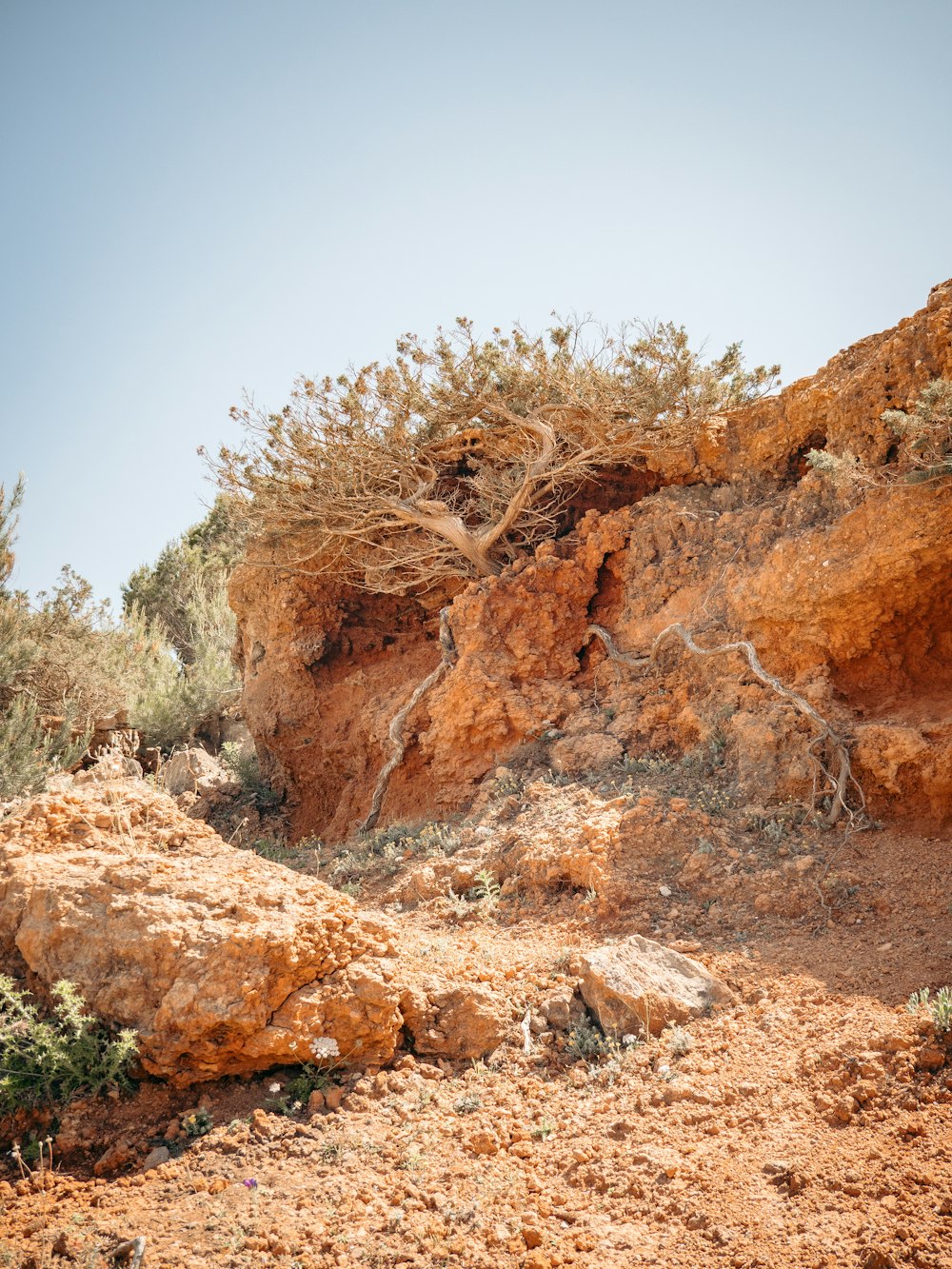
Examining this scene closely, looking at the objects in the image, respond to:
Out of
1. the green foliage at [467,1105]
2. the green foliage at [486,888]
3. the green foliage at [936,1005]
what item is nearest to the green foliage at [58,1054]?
the green foliage at [467,1105]

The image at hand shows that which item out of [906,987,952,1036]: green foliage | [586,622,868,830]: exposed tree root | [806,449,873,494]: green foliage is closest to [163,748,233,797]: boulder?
[586,622,868,830]: exposed tree root

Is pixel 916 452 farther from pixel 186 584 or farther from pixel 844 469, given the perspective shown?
pixel 186 584

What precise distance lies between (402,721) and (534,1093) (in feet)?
17.8

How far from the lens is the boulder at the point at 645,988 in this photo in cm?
364

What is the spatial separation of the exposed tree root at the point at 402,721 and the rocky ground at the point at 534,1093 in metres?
3.39

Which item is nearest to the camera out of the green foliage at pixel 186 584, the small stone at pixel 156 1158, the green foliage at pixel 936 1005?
the small stone at pixel 156 1158

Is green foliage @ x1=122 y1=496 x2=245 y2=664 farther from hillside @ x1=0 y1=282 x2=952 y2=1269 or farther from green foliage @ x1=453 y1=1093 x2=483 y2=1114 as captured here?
green foliage @ x1=453 y1=1093 x2=483 y2=1114

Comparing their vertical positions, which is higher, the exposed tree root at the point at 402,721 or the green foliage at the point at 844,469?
the green foliage at the point at 844,469

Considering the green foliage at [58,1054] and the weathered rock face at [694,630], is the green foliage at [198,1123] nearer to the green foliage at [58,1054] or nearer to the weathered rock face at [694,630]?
the green foliage at [58,1054]

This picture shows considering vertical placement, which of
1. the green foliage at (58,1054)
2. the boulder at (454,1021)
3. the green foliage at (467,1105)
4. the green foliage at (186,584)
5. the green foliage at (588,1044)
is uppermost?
the green foliage at (186,584)

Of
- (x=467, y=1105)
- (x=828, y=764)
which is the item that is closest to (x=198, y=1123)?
(x=467, y=1105)

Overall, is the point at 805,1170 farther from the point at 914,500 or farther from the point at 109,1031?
the point at 914,500

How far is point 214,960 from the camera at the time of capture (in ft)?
10.6

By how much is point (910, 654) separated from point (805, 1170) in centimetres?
424
